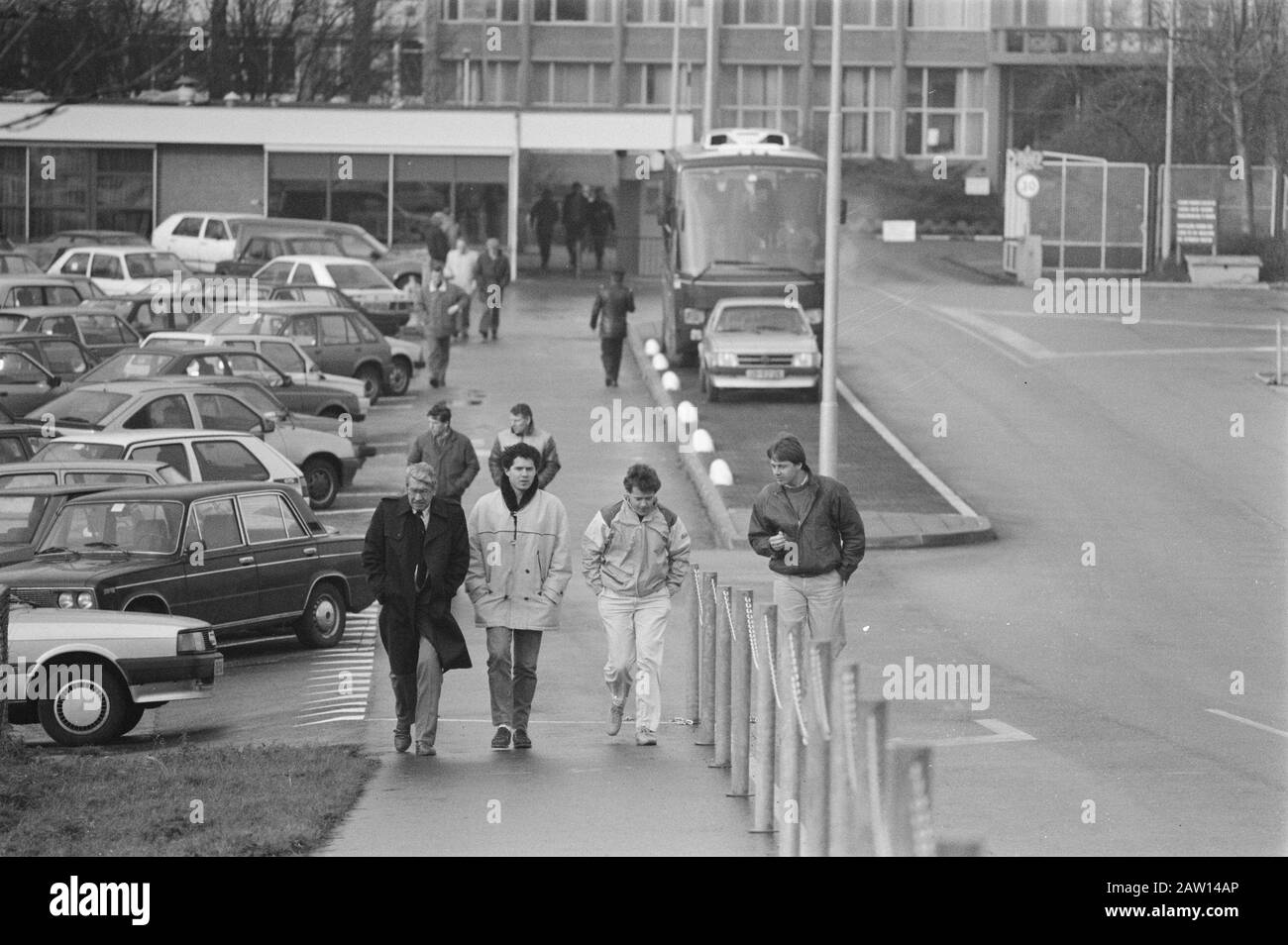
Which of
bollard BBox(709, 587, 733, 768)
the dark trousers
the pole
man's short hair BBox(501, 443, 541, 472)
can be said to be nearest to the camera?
bollard BBox(709, 587, 733, 768)

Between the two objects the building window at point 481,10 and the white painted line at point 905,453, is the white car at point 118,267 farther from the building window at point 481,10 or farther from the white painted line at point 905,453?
the building window at point 481,10

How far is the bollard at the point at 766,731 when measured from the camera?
9938 mm

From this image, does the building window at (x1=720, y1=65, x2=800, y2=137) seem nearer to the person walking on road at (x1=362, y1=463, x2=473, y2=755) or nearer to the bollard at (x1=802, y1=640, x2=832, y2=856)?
the person walking on road at (x1=362, y1=463, x2=473, y2=755)

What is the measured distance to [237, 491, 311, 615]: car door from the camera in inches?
637

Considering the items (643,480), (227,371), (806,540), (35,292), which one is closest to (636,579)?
(643,480)

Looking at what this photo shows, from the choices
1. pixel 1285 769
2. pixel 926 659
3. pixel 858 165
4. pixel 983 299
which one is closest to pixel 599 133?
pixel 983 299

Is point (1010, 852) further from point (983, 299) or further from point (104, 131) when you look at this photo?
point (104, 131)

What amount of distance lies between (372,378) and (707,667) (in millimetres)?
20602

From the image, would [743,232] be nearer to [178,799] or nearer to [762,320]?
[762,320]

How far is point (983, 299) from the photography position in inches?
1831

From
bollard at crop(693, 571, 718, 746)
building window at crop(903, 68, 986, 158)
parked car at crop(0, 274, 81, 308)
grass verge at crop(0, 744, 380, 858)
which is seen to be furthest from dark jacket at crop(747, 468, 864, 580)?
building window at crop(903, 68, 986, 158)

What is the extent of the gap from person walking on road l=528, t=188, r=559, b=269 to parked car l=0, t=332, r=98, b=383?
26.6m

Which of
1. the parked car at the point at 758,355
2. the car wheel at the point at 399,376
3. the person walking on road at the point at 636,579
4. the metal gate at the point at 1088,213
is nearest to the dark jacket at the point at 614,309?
the parked car at the point at 758,355
